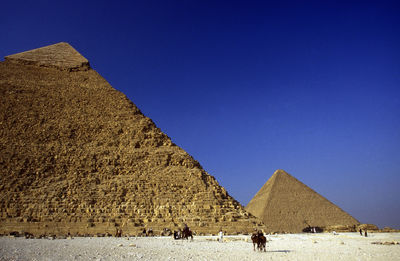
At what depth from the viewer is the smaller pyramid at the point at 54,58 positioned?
3139 cm

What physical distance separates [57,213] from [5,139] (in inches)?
315

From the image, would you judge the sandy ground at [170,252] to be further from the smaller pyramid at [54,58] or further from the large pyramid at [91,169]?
the smaller pyramid at [54,58]

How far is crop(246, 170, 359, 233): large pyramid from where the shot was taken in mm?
37875

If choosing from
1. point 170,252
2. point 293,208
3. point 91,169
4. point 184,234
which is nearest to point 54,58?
point 91,169

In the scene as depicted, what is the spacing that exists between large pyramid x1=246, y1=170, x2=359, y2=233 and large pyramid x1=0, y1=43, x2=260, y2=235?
1835 cm

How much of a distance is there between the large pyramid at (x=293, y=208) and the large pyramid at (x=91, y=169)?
18.3m

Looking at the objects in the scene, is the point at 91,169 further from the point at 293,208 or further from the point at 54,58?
the point at 293,208

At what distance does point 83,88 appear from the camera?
2842 cm

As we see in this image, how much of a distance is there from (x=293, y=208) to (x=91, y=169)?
82.4ft

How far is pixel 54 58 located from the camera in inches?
1298

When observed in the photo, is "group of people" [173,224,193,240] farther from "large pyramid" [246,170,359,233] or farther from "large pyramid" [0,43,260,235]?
"large pyramid" [246,170,359,233]

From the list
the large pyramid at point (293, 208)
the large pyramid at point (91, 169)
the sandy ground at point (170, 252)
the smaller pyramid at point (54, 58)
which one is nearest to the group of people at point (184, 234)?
the sandy ground at point (170, 252)

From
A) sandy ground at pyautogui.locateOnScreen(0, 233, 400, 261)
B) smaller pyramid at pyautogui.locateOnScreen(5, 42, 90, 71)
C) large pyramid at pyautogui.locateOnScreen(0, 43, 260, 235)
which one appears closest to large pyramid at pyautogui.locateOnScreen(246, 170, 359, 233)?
large pyramid at pyautogui.locateOnScreen(0, 43, 260, 235)

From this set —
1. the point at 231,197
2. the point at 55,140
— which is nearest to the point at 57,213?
the point at 55,140
